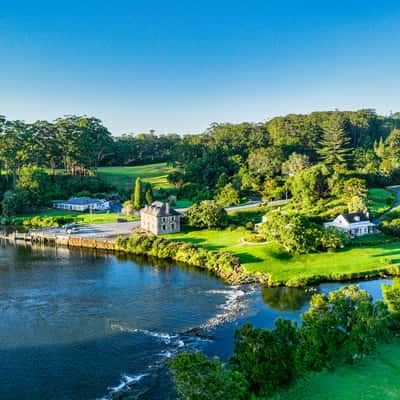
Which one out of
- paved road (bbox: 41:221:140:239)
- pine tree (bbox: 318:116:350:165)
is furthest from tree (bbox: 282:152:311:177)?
paved road (bbox: 41:221:140:239)

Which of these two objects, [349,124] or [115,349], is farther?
[349,124]

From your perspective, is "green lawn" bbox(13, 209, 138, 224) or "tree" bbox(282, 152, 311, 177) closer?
"green lawn" bbox(13, 209, 138, 224)

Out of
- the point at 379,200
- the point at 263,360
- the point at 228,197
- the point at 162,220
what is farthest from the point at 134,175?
the point at 263,360

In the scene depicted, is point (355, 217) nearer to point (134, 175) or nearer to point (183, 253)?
point (183, 253)

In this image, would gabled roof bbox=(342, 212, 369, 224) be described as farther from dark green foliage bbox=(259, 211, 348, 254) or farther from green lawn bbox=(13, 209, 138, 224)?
green lawn bbox=(13, 209, 138, 224)

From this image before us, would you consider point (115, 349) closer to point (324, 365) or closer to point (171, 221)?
point (324, 365)

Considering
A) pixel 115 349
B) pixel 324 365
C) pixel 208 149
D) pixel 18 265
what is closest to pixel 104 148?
pixel 208 149
